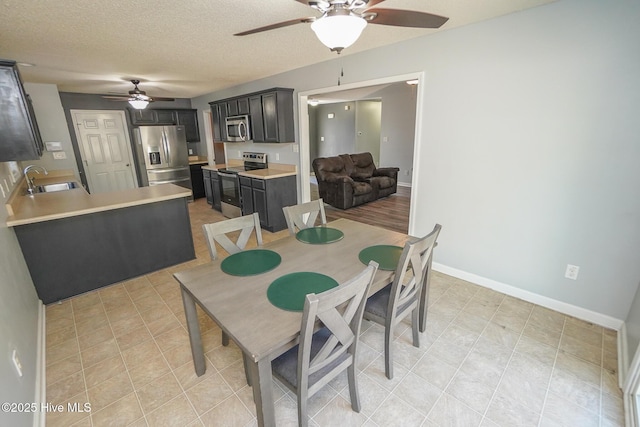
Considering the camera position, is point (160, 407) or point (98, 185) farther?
point (98, 185)

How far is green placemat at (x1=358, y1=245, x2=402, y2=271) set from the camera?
1.70m

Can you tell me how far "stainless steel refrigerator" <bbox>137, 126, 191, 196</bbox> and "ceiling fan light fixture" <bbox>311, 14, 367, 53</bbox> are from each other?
558 cm

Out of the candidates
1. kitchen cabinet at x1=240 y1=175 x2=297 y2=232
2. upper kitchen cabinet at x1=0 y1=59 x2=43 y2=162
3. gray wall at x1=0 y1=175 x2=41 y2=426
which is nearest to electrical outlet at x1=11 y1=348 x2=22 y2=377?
gray wall at x1=0 y1=175 x2=41 y2=426

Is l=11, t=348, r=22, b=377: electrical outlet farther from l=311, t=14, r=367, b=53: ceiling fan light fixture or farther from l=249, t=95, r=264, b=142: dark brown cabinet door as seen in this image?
l=249, t=95, r=264, b=142: dark brown cabinet door

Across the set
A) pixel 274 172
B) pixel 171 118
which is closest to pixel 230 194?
pixel 274 172

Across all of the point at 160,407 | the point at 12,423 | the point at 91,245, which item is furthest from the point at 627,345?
the point at 91,245

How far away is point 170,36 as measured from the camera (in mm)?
2490

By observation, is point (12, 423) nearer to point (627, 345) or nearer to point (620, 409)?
A: point (620, 409)

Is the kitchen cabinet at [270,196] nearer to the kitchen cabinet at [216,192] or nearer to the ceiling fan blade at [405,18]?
the kitchen cabinet at [216,192]

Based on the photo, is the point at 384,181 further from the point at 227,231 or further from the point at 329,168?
the point at 227,231

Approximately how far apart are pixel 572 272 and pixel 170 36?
157 inches

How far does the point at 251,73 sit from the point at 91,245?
3.04 metres

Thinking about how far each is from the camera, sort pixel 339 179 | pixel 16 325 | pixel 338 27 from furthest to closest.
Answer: pixel 339 179, pixel 16 325, pixel 338 27

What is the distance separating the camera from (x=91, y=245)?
278 centimetres
